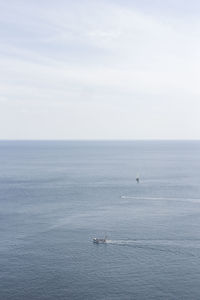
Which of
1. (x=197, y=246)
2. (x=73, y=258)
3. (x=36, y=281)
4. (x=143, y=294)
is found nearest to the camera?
(x=143, y=294)

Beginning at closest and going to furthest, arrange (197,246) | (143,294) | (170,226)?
(143,294), (197,246), (170,226)

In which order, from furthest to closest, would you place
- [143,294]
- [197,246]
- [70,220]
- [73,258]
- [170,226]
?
[70,220], [170,226], [197,246], [73,258], [143,294]

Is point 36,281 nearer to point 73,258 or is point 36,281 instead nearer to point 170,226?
point 73,258

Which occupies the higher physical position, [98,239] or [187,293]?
[98,239]

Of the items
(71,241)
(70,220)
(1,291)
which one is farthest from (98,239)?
(1,291)

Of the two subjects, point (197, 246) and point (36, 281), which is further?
point (197, 246)

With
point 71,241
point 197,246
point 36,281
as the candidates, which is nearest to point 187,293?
point 197,246

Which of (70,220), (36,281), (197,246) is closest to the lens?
(36,281)

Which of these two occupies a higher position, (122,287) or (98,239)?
(98,239)

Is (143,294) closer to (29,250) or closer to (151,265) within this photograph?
(151,265)
